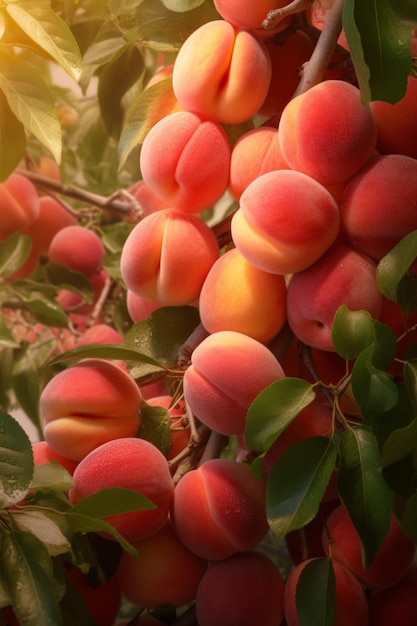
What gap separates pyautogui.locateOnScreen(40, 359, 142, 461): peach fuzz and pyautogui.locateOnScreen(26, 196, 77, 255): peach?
19.7 inches

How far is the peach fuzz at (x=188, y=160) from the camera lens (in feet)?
2.04

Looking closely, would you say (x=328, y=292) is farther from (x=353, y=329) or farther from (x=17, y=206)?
(x=17, y=206)

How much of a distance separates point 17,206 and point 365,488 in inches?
26.7

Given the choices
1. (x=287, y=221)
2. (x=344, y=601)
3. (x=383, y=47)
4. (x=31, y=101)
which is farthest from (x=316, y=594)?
(x=31, y=101)

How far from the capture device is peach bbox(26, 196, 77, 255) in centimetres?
110

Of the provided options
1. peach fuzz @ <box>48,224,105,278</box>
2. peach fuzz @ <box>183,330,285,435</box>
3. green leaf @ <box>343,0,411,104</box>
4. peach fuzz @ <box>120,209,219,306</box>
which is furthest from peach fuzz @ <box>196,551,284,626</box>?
peach fuzz @ <box>48,224,105,278</box>

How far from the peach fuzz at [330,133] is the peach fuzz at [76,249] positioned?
526mm

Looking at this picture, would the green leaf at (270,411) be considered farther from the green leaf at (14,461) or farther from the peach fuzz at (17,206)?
the peach fuzz at (17,206)

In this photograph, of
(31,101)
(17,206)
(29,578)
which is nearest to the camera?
(29,578)

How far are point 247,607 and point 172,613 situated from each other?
0.23 feet

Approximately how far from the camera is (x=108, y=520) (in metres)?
0.58

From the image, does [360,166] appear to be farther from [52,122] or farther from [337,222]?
[52,122]

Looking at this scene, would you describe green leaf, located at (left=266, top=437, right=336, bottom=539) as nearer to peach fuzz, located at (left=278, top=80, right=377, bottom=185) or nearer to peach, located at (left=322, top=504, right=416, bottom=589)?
peach, located at (left=322, top=504, right=416, bottom=589)

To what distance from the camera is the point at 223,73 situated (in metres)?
0.63
